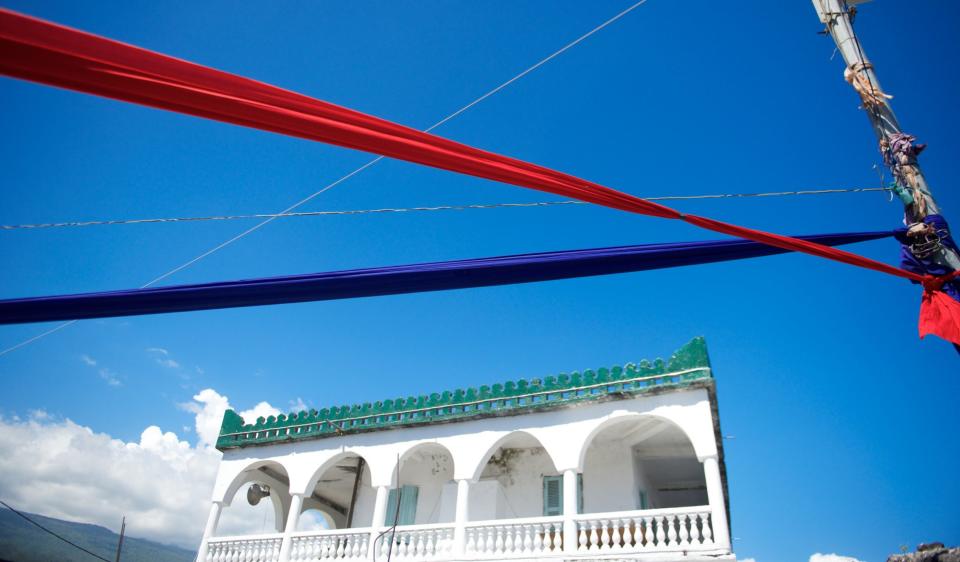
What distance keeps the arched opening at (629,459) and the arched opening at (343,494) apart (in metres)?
5.54

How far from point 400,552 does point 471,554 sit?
5.10ft

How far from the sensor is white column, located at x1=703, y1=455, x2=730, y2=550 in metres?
10.3

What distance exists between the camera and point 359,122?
11.6ft

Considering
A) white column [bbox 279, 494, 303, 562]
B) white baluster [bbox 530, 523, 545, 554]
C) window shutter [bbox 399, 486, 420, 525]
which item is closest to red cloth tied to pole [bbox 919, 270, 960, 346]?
white baluster [bbox 530, 523, 545, 554]

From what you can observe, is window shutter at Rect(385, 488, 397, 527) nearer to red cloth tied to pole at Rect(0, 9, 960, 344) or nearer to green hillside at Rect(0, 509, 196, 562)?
red cloth tied to pole at Rect(0, 9, 960, 344)

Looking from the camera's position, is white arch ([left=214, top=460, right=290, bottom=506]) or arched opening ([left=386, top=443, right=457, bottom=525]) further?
white arch ([left=214, top=460, right=290, bottom=506])

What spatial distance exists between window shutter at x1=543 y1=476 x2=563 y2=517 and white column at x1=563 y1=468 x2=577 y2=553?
5.37ft

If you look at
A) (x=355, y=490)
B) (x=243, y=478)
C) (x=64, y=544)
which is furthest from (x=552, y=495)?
(x=64, y=544)

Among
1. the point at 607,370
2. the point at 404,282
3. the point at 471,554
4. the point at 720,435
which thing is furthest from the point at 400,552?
the point at 404,282

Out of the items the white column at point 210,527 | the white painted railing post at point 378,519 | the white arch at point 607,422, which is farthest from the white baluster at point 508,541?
the white column at point 210,527

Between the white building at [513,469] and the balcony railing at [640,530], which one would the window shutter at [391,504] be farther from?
the balcony railing at [640,530]

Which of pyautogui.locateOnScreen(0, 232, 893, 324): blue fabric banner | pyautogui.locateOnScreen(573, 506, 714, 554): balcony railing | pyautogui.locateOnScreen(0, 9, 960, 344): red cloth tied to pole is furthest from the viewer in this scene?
pyautogui.locateOnScreen(573, 506, 714, 554): balcony railing

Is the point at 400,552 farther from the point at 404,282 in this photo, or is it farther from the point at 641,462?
the point at 404,282

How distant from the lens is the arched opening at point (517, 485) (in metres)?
13.9
